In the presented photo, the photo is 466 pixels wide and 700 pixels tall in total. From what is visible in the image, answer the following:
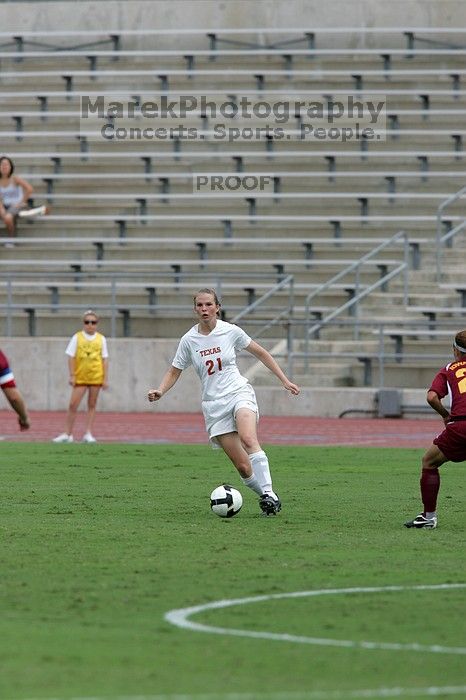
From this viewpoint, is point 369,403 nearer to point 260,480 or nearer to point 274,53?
point 274,53

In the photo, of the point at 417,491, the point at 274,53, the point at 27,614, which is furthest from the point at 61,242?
the point at 27,614

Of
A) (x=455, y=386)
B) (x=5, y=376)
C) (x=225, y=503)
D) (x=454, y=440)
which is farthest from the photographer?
(x=225, y=503)

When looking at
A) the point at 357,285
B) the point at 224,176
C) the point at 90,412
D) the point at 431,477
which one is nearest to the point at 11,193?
the point at 224,176

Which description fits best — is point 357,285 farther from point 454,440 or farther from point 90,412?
point 454,440

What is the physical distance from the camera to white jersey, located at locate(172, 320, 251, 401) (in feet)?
41.9

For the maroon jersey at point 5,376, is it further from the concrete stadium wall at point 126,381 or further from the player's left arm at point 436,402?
the concrete stadium wall at point 126,381

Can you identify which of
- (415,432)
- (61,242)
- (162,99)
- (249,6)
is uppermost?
(249,6)

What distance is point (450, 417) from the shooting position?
1138cm

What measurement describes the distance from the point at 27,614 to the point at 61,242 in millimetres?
24601

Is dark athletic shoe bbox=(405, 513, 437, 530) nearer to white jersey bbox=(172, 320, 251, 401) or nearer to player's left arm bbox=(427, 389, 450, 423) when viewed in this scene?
player's left arm bbox=(427, 389, 450, 423)

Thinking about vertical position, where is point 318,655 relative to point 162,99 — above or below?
below

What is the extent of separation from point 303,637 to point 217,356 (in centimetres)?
556

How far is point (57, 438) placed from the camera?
22.0 meters

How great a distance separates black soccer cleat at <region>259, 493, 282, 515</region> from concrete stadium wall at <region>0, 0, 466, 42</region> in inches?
968
